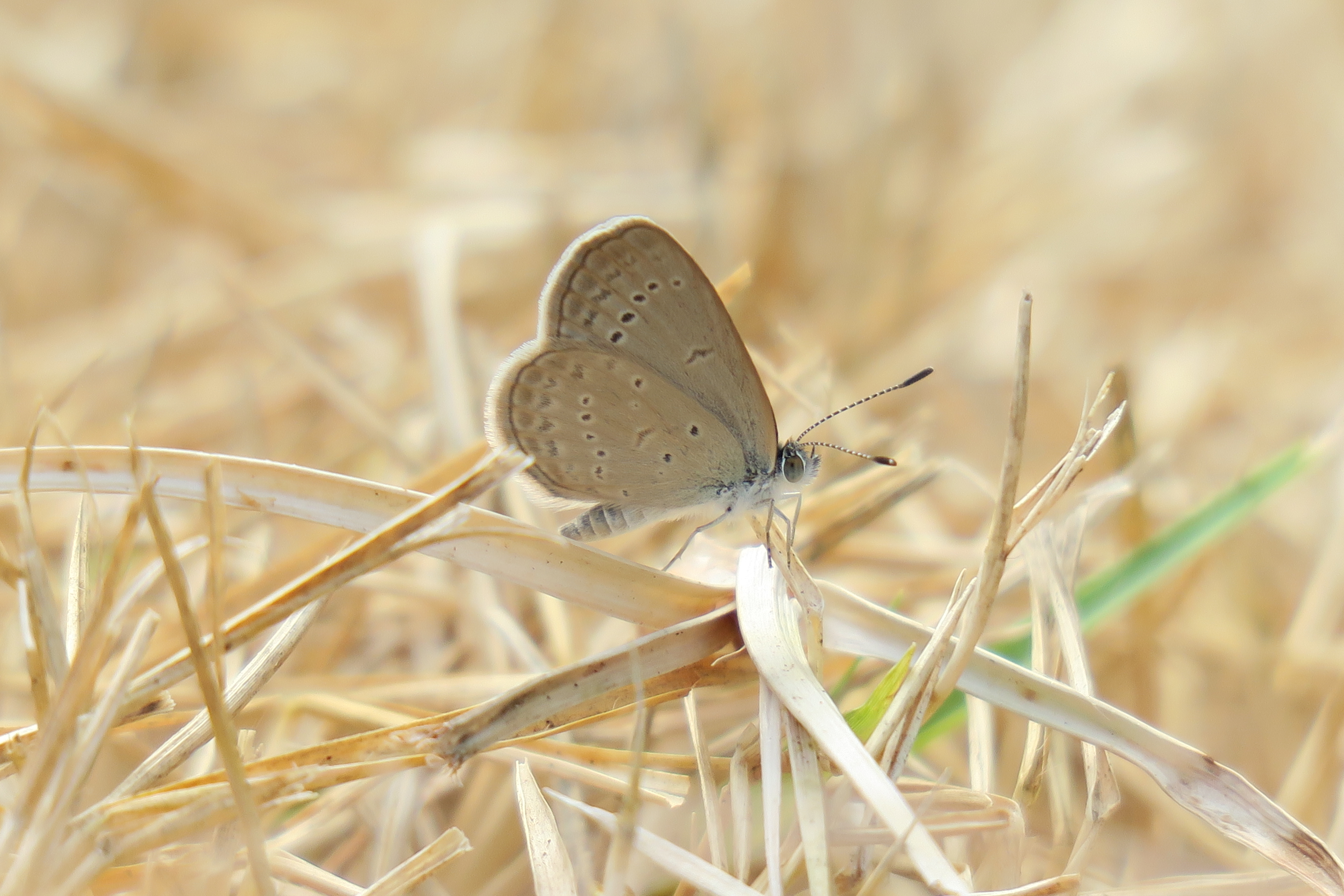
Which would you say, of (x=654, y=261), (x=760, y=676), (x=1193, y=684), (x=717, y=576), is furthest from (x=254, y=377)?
(x=1193, y=684)

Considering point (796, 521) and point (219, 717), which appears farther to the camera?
point (796, 521)

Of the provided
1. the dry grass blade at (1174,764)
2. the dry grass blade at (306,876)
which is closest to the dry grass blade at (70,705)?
the dry grass blade at (306,876)

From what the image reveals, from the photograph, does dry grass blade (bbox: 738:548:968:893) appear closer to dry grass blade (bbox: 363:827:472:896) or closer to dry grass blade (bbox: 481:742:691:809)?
dry grass blade (bbox: 481:742:691:809)

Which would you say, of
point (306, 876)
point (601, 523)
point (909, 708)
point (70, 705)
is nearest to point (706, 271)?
point (601, 523)

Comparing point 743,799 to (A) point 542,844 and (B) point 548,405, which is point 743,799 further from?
(B) point 548,405

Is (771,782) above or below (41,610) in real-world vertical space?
below

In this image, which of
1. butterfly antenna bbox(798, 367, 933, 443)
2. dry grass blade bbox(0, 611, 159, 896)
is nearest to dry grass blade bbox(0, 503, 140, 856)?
dry grass blade bbox(0, 611, 159, 896)
